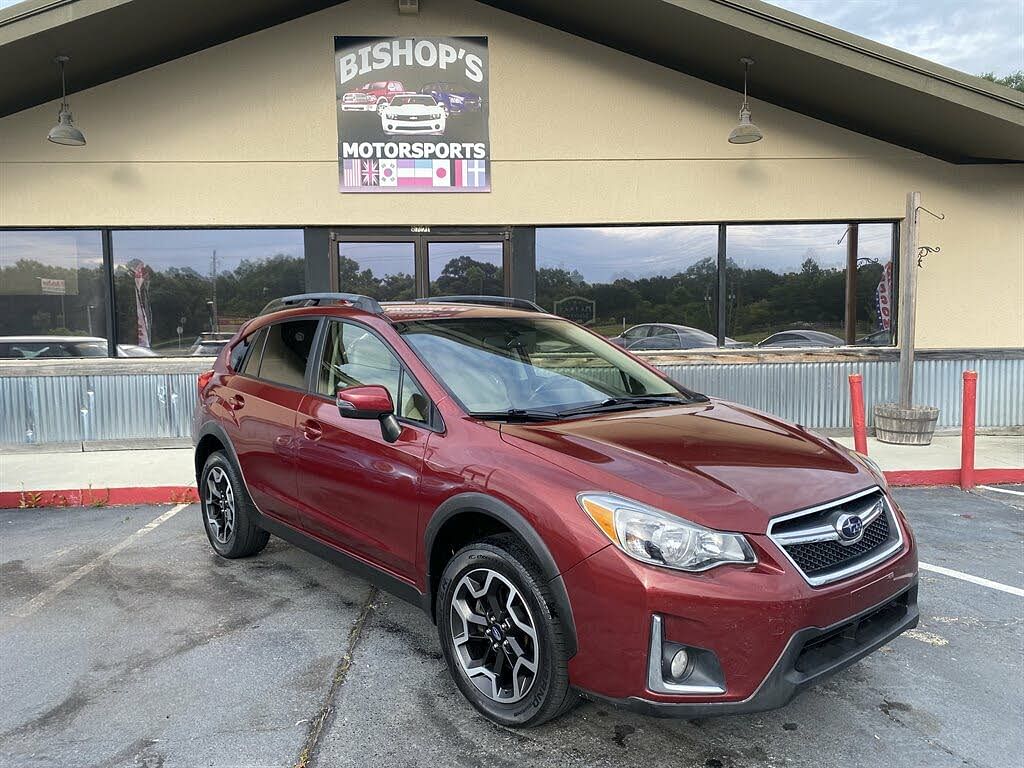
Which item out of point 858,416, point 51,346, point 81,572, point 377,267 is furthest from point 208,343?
point 858,416

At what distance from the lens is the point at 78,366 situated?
29.3 ft

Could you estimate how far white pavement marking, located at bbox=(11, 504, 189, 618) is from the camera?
425 cm

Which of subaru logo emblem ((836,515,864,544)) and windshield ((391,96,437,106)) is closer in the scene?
subaru logo emblem ((836,515,864,544))

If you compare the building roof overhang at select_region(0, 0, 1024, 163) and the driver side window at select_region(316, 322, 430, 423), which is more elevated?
the building roof overhang at select_region(0, 0, 1024, 163)

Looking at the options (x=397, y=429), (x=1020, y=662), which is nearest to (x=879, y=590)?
(x=1020, y=662)

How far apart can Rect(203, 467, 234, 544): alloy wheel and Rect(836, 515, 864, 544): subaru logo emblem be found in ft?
11.8

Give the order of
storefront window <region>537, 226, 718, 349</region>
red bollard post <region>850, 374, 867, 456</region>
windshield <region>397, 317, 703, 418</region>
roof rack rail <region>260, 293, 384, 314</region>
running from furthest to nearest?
storefront window <region>537, 226, 718, 349</region> → red bollard post <region>850, 374, 867, 456</region> → roof rack rail <region>260, 293, 384, 314</region> → windshield <region>397, 317, 703, 418</region>

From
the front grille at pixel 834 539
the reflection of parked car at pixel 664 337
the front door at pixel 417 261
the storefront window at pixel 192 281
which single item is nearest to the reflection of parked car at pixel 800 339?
the reflection of parked car at pixel 664 337

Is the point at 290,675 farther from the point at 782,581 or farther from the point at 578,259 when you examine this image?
the point at 578,259

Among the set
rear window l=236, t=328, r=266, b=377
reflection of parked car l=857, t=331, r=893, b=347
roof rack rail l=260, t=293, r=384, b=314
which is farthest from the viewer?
reflection of parked car l=857, t=331, r=893, b=347

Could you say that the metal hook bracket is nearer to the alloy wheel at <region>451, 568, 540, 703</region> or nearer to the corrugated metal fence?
the corrugated metal fence

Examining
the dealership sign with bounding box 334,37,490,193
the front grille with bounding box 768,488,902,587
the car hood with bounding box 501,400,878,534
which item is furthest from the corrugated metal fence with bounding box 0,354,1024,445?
the front grille with bounding box 768,488,902,587

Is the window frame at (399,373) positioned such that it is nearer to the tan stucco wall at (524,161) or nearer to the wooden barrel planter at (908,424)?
the tan stucco wall at (524,161)

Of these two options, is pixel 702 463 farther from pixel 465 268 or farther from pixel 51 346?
pixel 51 346
